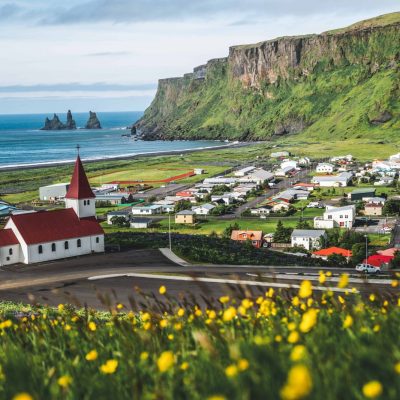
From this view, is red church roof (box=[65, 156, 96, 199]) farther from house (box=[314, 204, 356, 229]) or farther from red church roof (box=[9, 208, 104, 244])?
house (box=[314, 204, 356, 229])

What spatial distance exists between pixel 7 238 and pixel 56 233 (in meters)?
3.05

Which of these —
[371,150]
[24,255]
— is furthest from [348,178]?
[24,255]

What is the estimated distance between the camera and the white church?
37688mm

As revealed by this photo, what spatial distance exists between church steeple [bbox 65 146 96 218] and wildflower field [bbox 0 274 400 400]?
3385cm

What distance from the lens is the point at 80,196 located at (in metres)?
40.9

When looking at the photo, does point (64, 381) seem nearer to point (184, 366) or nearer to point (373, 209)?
point (184, 366)

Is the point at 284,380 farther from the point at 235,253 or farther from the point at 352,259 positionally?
the point at 352,259

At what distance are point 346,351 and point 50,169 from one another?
14749 centimetres

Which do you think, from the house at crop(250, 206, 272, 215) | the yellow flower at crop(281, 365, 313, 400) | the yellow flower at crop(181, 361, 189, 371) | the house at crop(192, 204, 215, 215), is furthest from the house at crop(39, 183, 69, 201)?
the yellow flower at crop(281, 365, 313, 400)

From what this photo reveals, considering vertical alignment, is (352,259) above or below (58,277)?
below

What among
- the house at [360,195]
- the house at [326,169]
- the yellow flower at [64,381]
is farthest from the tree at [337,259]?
the house at [326,169]

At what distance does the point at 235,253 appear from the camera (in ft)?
134

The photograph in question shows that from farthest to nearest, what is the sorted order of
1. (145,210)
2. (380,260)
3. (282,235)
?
(145,210)
(282,235)
(380,260)

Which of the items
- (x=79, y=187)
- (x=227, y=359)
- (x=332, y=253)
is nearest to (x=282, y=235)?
(x=332, y=253)
